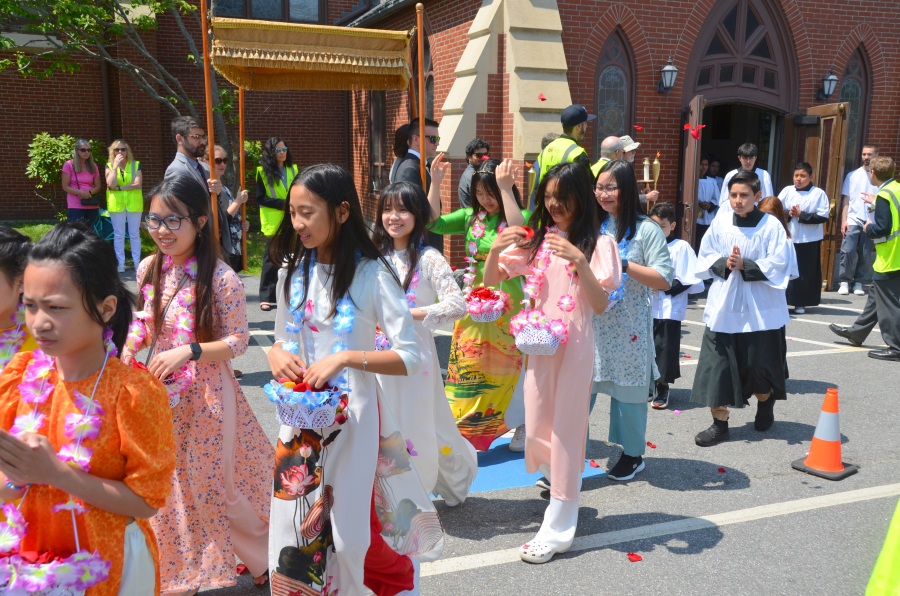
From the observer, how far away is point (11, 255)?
2.57 metres

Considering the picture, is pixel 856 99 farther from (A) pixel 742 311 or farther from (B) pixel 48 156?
(B) pixel 48 156

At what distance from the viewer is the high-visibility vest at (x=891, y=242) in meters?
7.70

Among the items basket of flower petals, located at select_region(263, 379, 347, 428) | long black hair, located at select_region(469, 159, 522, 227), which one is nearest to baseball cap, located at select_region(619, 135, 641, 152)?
long black hair, located at select_region(469, 159, 522, 227)

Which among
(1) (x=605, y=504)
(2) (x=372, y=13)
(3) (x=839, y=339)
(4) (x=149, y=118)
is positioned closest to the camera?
(1) (x=605, y=504)

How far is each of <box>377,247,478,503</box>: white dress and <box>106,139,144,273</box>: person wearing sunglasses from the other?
7619 millimetres

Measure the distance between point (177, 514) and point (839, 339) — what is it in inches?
323

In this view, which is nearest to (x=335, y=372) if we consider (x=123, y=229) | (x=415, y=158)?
(x=415, y=158)

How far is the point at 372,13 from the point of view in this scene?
15086 mm

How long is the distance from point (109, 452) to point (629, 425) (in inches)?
129

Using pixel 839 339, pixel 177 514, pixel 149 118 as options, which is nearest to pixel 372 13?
pixel 149 118

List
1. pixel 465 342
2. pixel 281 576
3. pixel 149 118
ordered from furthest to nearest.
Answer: pixel 149 118 < pixel 465 342 < pixel 281 576

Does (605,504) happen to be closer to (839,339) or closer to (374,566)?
(374,566)

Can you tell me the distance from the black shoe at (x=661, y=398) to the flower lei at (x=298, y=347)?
428 centimetres

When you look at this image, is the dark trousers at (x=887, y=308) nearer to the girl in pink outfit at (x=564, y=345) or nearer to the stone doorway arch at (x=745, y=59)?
the stone doorway arch at (x=745, y=59)
